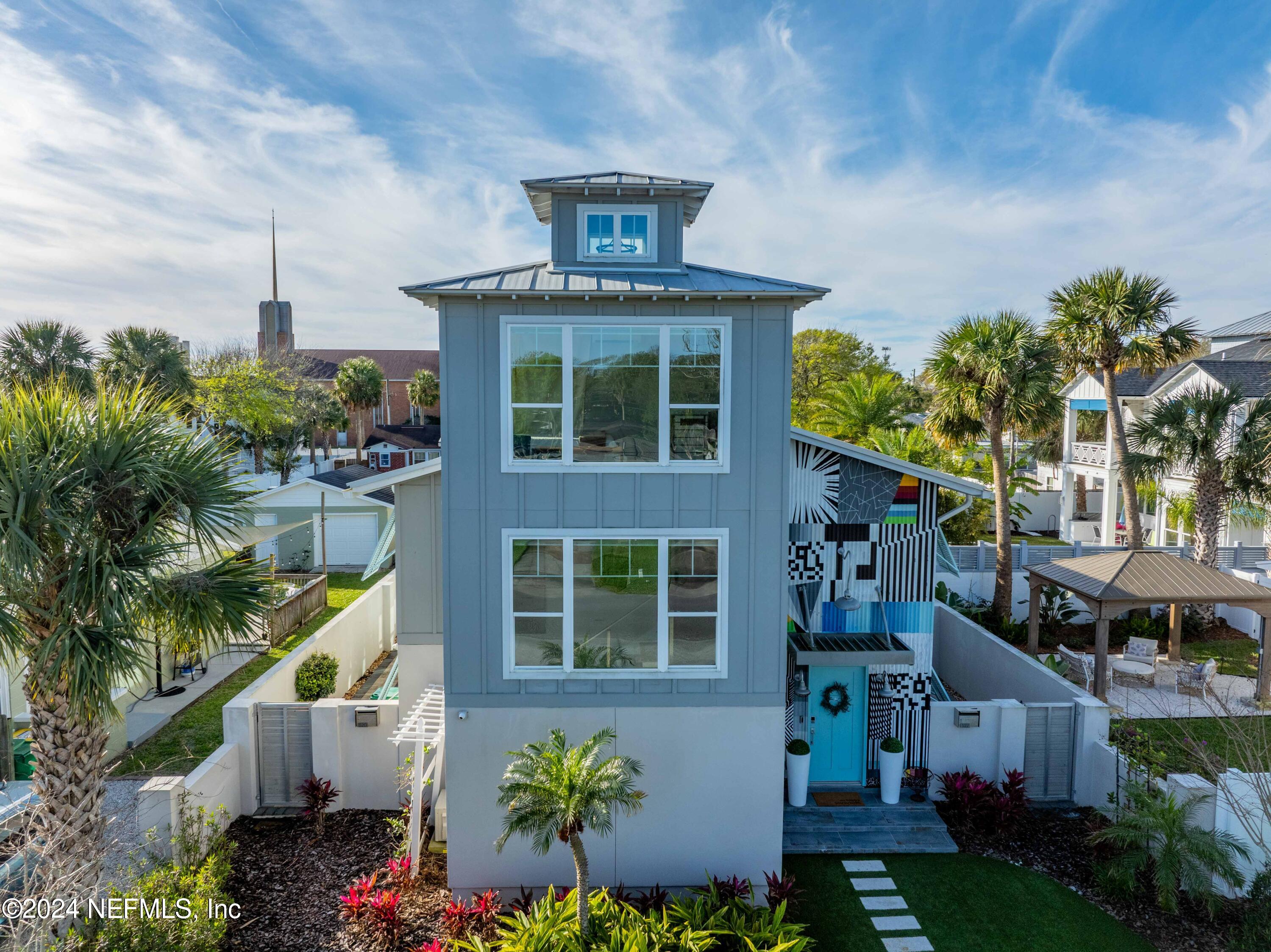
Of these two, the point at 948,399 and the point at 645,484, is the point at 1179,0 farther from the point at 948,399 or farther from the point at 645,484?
the point at 645,484

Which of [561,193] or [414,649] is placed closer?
[561,193]

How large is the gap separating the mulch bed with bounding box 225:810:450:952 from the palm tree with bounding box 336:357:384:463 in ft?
145

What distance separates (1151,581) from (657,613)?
11.9 metres

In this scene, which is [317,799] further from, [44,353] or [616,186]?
[44,353]

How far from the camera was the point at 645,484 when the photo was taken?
27.9ft

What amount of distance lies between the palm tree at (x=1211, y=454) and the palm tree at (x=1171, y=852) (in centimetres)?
1375

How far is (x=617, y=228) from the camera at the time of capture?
9.11 meters

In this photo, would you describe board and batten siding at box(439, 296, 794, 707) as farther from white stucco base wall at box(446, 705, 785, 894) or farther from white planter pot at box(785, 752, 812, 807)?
white planter pot at box(785, 752, 812, 807)

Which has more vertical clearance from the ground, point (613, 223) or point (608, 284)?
point (613, 223)

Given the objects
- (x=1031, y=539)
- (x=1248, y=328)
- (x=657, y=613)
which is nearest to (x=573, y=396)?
(x=657, y=613)

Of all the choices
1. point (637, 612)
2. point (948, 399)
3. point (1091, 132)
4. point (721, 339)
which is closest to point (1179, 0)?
point (1091, 132)

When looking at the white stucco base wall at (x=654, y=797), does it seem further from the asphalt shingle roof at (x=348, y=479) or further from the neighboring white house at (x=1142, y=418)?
the neighboring white house at (x=1142, y=418)

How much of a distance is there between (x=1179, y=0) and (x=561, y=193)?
14.1 meters

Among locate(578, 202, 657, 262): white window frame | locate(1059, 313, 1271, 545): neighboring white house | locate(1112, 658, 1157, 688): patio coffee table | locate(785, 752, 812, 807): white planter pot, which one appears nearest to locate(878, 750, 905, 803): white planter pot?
locate(785, 752, 812, 807): white planter pot
